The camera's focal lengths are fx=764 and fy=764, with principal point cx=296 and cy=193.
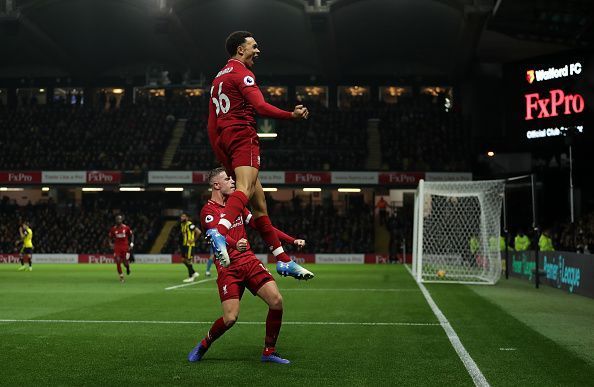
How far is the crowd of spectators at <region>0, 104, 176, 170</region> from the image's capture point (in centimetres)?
4384

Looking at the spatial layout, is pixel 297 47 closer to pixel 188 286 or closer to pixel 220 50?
pixel 220 50

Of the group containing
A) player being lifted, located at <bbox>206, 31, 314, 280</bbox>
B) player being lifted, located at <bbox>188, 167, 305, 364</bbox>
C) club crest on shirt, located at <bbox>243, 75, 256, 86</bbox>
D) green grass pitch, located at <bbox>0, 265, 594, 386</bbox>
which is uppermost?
club crest on shirt, located at <bbox>243, 75, 256, 86</bbox>

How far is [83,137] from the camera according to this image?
46.6 metres

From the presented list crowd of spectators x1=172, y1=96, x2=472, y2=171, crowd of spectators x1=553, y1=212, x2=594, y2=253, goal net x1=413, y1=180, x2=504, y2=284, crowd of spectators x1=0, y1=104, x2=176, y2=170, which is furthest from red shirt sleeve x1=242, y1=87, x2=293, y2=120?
crowd of spectators x1=0, y1=104, x2=176, y2=170

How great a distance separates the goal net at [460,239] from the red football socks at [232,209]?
1440 cm

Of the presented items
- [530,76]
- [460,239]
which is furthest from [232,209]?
[530,76]

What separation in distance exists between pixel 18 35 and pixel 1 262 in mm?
13530

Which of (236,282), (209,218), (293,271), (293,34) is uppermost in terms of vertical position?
(293,34)

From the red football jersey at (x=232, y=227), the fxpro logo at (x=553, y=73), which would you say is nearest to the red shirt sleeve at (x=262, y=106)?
the red football jersey at (x=232, y=227)

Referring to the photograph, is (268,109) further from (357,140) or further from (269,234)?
(357,140)

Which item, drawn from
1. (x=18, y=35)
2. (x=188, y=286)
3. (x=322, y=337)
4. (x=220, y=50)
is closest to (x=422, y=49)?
(x=220, y=50)

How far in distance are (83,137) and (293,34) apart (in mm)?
14213

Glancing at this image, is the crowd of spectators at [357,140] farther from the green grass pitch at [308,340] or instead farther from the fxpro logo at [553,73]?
the green grass pitch at [308,340]

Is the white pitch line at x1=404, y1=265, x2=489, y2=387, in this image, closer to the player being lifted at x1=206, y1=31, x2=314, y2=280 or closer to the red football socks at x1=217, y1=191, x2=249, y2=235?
the player being lifted at x1=206, y1=31, x2=314, y2=280
